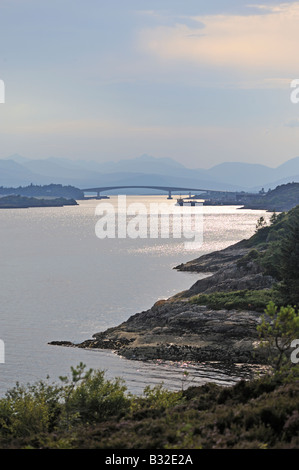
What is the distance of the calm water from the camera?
40438mm

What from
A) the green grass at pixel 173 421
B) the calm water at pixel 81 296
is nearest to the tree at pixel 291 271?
the calm water at pixel 81 296

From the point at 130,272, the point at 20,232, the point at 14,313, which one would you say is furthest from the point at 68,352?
the point at 20,232

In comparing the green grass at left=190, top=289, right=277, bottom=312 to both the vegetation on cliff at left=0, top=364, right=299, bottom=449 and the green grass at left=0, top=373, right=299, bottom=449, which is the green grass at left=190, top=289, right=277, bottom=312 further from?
the green grass at left=0, top=373, right=299, bottom=449

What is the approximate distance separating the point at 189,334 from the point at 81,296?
27.0m

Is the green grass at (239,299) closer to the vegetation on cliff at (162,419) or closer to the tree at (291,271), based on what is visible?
the tree at (291,271)

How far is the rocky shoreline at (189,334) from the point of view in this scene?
43.3 metres

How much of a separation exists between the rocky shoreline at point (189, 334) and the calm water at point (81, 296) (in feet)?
6.02

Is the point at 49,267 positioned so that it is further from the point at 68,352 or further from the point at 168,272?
the point at 68,352

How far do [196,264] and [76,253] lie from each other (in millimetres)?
33655

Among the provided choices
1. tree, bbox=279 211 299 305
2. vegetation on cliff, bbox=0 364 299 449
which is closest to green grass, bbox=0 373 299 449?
vegetation on cliff, bbox=0 364 299 449

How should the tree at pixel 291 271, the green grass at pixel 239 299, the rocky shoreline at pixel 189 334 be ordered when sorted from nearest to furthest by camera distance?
the rocky shoreline at pixel 189 334, the tree at pixel 291 271, the green grass at pixel 239 299

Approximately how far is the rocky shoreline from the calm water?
1.83 metres
